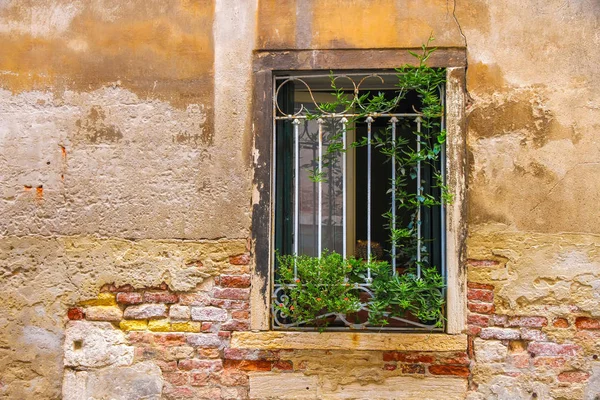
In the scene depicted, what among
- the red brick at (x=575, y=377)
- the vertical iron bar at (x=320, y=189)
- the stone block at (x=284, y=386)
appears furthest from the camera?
the vertical iron bar at (x=320, y=189)

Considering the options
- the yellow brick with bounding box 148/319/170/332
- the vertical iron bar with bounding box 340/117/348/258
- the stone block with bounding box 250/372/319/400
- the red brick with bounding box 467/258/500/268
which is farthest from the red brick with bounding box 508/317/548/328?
the yellow brick with bounding box 148/319/170/332

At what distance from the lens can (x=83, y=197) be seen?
129 inches

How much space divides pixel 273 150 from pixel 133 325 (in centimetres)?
143

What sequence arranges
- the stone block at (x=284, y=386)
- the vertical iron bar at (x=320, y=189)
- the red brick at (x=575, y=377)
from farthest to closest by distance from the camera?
the vertical iron bar at (x=320, y=189) < the stone block at (x=284, y=386) < the red brick at (x=575, y=377)

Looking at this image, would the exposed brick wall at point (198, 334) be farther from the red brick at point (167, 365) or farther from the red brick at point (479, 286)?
the red brick at point (479, 286)

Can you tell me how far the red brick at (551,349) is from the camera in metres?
3.04

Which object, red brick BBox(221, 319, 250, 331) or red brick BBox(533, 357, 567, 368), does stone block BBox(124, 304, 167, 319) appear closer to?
red brick BBox(221, 319, 250, 331)

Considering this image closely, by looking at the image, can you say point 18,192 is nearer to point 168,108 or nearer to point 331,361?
point 168,108

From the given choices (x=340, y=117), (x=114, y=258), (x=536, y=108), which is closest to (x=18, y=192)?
(x=114, y=258)

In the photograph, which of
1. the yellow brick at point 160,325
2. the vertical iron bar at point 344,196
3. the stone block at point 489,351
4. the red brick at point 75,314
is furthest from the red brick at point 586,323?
the red brick at point 75,314

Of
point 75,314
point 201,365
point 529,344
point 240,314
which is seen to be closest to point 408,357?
point 529,344

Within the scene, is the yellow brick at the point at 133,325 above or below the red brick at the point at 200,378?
above

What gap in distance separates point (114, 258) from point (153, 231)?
305 mm

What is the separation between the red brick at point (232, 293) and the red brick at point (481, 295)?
1.37m
